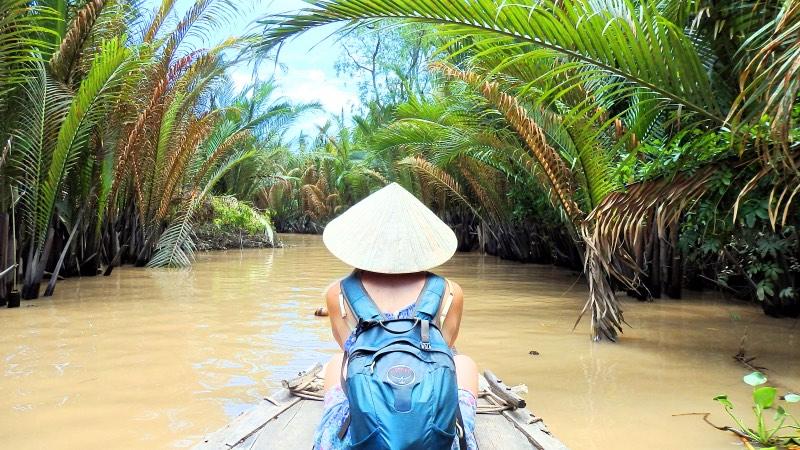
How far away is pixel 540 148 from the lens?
258 inches

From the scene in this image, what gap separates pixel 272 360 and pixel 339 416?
3.27m

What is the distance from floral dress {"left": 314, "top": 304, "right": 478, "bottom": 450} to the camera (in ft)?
7.35

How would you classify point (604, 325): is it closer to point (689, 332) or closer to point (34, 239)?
point (689, 332)

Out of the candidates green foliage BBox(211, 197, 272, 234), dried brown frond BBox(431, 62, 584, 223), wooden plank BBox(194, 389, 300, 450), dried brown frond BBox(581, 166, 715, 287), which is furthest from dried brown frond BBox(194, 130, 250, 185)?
wooden plank BBox(194, 389, 300, 450)

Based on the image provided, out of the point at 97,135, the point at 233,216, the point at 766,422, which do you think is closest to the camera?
the point at 766,422

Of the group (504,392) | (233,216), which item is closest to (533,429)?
(504,392)

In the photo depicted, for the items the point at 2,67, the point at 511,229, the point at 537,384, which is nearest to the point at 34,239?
the point at 2,67

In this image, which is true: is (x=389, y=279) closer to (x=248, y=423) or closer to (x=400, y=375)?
(x=400, y=375)

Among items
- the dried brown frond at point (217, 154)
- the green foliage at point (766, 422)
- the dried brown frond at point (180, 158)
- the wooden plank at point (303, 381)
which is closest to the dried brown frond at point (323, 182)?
the dried brown frond at point (217, 154)

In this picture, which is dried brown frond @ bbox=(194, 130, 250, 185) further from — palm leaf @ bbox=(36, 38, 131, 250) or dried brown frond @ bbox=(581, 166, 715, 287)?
dried brown frond @ bbox=(581, 166, 715, 287)

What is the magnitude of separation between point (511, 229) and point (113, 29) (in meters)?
8.63

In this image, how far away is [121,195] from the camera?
1230cm

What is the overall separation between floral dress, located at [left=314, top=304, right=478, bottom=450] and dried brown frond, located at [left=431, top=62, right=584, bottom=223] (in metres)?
4.16

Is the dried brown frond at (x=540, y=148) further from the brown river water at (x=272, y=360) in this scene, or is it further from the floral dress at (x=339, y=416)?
the floral dress at (x=339, y=416)
